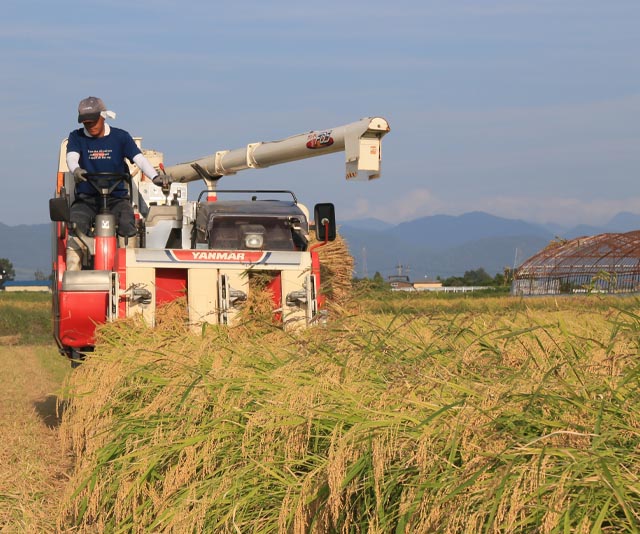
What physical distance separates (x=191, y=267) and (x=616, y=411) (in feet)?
22.4

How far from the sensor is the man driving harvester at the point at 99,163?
10.6 meters

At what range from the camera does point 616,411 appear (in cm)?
386

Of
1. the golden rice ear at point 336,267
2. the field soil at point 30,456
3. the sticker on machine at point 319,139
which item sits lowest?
the field soil at point 30,456

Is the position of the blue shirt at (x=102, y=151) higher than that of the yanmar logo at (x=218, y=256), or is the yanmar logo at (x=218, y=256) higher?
the blue shirt at (x=102, y=151)

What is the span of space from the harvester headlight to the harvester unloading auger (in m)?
0.01

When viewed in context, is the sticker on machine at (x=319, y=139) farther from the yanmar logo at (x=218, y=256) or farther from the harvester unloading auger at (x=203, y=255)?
the yanmar logo at (x=218, y=256)

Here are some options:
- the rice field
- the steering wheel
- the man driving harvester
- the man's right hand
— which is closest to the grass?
the man driving harvester

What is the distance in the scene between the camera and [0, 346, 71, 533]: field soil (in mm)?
6148

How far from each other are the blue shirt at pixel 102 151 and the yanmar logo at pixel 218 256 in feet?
4.22

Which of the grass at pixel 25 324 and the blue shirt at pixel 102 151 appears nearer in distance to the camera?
the blue shirt at pixel 102 151

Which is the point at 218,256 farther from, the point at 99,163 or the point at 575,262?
the point at 575,262

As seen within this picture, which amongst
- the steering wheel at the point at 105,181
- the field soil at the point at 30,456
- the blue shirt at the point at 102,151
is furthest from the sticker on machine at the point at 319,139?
the field soil at the point at 30,456

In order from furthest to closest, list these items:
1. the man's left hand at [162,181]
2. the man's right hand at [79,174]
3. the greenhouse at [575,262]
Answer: the greenhouse at [575,262], the man's left hand at [162,181], the man's right hand at [79,174]

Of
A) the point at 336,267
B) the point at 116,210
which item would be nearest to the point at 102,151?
the point at 116,210
